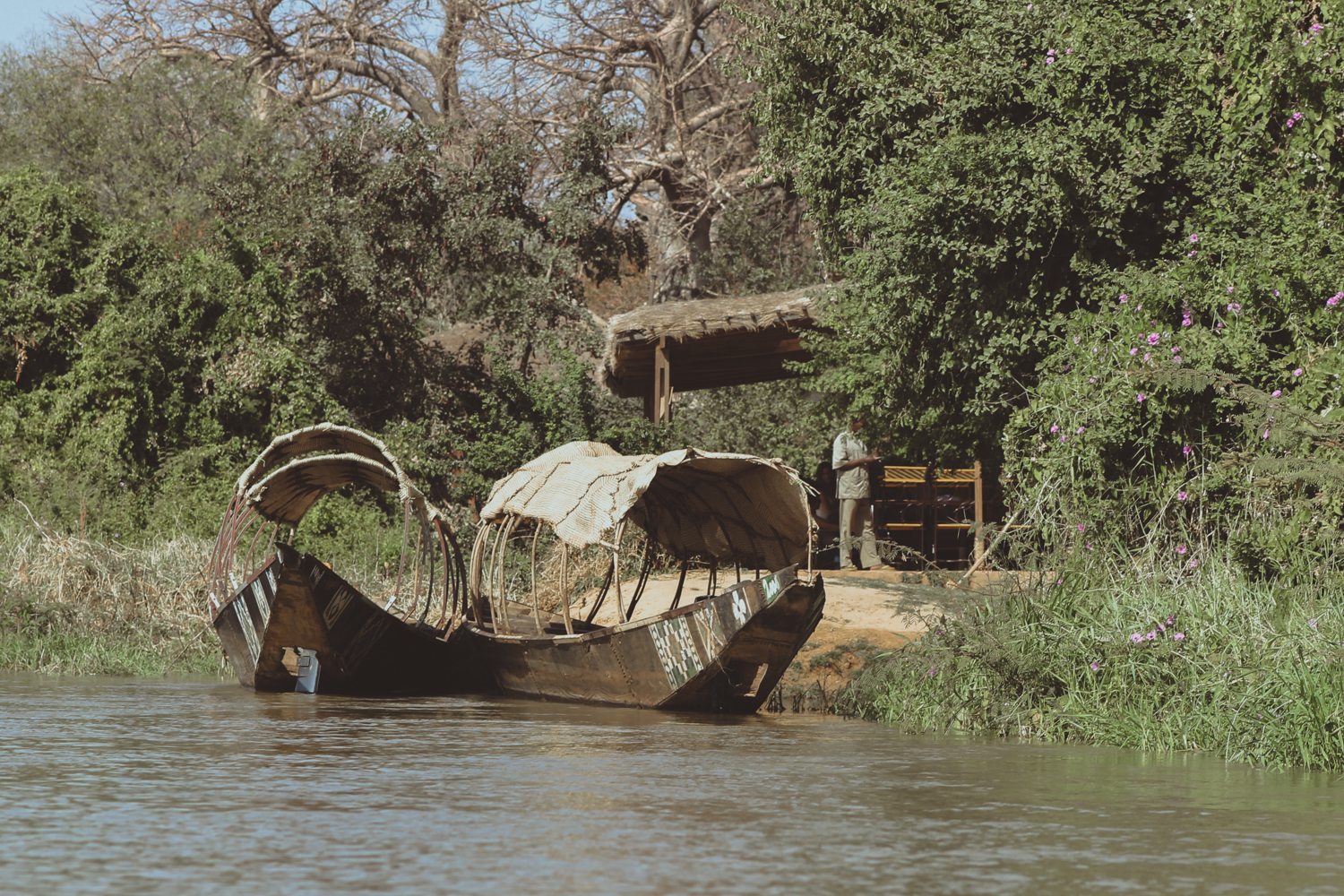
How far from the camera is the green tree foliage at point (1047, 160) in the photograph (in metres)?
10.6

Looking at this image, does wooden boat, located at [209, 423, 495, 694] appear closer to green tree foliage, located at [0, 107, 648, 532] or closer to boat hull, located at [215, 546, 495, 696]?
boat hull, located at [215, 546, 495, 696]

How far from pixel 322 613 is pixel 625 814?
6459 mm

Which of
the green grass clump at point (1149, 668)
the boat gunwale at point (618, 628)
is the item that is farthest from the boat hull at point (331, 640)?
the green grass clump at point (1149, 668)

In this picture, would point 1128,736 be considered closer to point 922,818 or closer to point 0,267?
point 922,818

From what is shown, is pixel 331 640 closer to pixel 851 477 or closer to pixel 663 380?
pixel 851 477

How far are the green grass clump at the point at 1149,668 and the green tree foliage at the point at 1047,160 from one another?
2.32 metres

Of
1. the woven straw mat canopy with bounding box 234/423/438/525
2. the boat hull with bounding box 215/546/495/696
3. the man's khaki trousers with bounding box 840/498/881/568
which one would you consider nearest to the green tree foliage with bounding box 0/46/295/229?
the woven straw mat canopy with bounding box 234/423/438/525

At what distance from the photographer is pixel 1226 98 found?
36.6 feet

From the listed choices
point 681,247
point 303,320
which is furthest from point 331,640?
point 681,247

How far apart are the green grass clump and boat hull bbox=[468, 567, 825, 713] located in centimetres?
90

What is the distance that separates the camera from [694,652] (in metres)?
10.2

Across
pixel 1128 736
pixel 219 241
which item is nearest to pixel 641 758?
pixel 1128 736

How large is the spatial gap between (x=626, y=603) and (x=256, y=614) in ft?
14.2

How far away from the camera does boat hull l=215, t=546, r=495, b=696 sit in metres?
11.6
